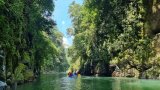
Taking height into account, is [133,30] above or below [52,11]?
below

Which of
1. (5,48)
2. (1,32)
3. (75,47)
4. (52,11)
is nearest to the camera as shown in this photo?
(1,32)

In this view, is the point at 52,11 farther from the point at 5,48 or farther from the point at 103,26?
the point at 103,26

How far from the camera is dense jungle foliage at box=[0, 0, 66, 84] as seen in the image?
30237mm

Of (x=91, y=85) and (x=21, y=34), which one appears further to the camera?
(x=21, y=34)

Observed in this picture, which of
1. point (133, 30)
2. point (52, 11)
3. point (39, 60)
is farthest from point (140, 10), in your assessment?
point (39, 60)

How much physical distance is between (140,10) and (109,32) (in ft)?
10.6

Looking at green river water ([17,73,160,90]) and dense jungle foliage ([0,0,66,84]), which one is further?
green river water ([17,73,160,90])

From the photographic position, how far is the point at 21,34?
1649 inches

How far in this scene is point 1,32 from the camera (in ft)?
95.1

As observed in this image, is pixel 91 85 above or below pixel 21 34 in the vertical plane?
below

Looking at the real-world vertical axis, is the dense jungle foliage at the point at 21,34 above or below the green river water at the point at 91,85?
above

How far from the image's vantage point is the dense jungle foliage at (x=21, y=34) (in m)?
30.2

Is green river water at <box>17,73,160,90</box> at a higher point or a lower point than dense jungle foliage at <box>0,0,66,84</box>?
lower

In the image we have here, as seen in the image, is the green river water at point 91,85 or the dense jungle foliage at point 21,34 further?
the green river water at point 91,85
